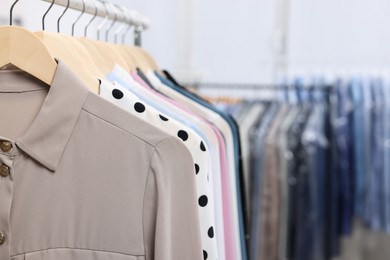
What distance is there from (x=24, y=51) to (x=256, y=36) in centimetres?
242

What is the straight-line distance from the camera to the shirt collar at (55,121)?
2.28ft

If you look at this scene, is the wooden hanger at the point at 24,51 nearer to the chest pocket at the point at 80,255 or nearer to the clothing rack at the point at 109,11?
the clothing rack at the point at 109,11

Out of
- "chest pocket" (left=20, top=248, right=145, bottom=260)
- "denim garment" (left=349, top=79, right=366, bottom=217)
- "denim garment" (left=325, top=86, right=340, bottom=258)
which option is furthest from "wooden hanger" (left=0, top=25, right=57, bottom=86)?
"denim garment" (left=349, top=79, right=366, bottom=217)

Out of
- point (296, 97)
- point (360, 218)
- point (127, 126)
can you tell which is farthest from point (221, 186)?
point (360, 218)

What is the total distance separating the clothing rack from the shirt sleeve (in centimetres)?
33

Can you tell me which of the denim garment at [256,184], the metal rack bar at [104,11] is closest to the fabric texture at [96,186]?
the metal rack bar at [104,11]

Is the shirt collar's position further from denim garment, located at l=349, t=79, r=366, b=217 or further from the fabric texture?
denim garment, located at l=349, t=79, r=366, b=217

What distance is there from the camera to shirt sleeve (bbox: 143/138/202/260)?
0.71 m

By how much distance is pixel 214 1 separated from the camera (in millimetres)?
3012

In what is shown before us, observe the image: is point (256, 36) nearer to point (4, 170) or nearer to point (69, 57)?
point (69, 57)

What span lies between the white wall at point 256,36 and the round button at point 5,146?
6.74 feet

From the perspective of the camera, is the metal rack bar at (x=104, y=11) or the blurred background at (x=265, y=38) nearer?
the metal rack bar at (x=104, y=11)

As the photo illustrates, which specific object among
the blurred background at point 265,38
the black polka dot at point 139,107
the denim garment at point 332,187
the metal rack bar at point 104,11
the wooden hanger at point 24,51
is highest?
the blurred background at point 265,38

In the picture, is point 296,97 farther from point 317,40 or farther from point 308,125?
point 317,40
